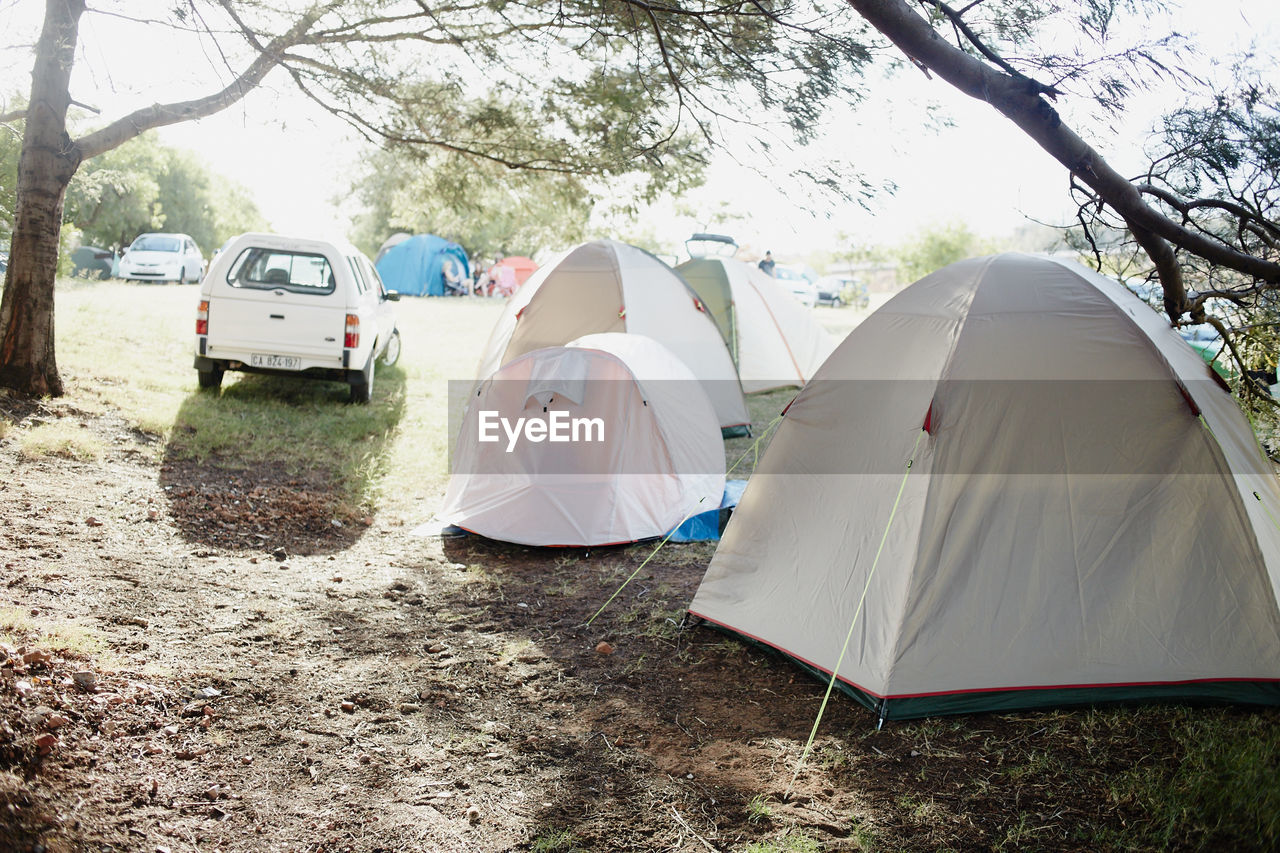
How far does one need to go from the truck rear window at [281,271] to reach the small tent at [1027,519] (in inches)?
278

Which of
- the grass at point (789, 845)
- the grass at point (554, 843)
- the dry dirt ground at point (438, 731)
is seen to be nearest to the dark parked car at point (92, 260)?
the dry dirt ground at point (438, 731)

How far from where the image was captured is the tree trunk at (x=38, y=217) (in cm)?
765

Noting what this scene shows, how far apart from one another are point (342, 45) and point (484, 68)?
1316mm

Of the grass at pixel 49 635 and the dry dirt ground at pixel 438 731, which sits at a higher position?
the grass at pixel 49 635

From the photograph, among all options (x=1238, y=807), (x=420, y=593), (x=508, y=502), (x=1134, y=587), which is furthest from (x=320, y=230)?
(x=1238, y=807)

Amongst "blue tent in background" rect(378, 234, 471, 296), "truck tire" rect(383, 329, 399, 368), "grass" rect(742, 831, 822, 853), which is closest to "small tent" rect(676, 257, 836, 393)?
"truck tire" rect(383, 329, 399, 368)

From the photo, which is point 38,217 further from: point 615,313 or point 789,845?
point 789,845

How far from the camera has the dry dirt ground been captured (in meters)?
3.09

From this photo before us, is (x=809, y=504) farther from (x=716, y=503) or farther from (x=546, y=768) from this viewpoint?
(x=716, y=503)

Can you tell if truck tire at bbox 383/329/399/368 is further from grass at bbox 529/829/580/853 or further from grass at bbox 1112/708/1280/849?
grass at bbox 1112/708/1280/849

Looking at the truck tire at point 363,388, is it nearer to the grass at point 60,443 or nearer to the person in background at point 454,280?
the grass at point 60,443

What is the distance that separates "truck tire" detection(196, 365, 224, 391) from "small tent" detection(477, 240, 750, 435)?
9.45 ft

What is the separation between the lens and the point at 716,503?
22.5ft

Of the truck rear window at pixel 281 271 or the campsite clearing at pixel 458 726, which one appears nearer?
the campsite clearing at pixel 458 726
